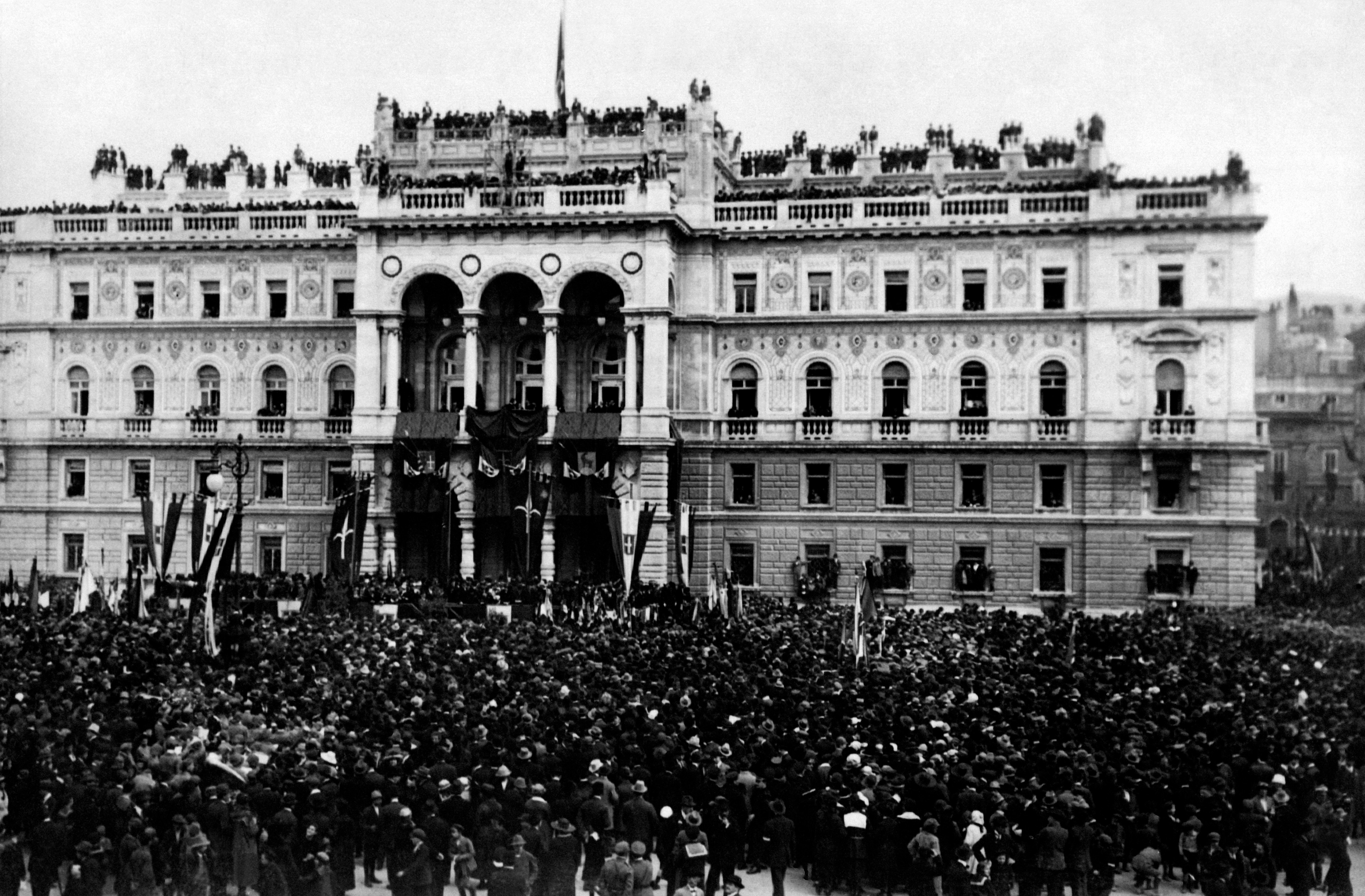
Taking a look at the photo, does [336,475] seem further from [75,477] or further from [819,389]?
[819,389]

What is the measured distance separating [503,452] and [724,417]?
8.29m

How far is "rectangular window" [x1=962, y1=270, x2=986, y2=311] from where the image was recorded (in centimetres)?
5034

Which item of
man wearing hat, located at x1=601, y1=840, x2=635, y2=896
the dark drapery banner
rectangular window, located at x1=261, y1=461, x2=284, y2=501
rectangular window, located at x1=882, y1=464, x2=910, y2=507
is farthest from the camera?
rectangular window, located at x1=261, y1=461, x2=284, y2=501

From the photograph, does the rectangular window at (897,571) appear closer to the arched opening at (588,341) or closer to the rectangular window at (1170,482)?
the rectangular window at (1170,482)

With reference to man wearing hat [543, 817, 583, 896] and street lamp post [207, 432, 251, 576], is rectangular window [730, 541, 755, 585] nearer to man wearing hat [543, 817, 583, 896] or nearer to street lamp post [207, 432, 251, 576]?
street lamp post [207, 432, 251, 576]

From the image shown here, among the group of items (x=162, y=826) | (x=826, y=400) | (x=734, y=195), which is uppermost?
(x=734, y=195)

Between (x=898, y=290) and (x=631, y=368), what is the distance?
398 inches

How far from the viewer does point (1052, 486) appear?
4956cm

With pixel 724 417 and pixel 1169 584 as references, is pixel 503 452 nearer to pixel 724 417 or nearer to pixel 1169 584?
pixel 724 417

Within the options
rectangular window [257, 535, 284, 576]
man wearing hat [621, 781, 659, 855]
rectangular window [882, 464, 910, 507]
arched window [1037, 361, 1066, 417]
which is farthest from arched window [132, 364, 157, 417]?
man wearing hat [621, 781, 659, 855]

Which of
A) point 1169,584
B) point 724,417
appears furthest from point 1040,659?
point 724,417

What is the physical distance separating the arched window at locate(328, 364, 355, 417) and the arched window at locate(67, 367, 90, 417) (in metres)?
9.53

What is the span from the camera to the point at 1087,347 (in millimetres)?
49344

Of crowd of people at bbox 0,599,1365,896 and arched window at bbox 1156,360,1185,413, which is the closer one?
crowd of people at bbox 0,599,1365,896
